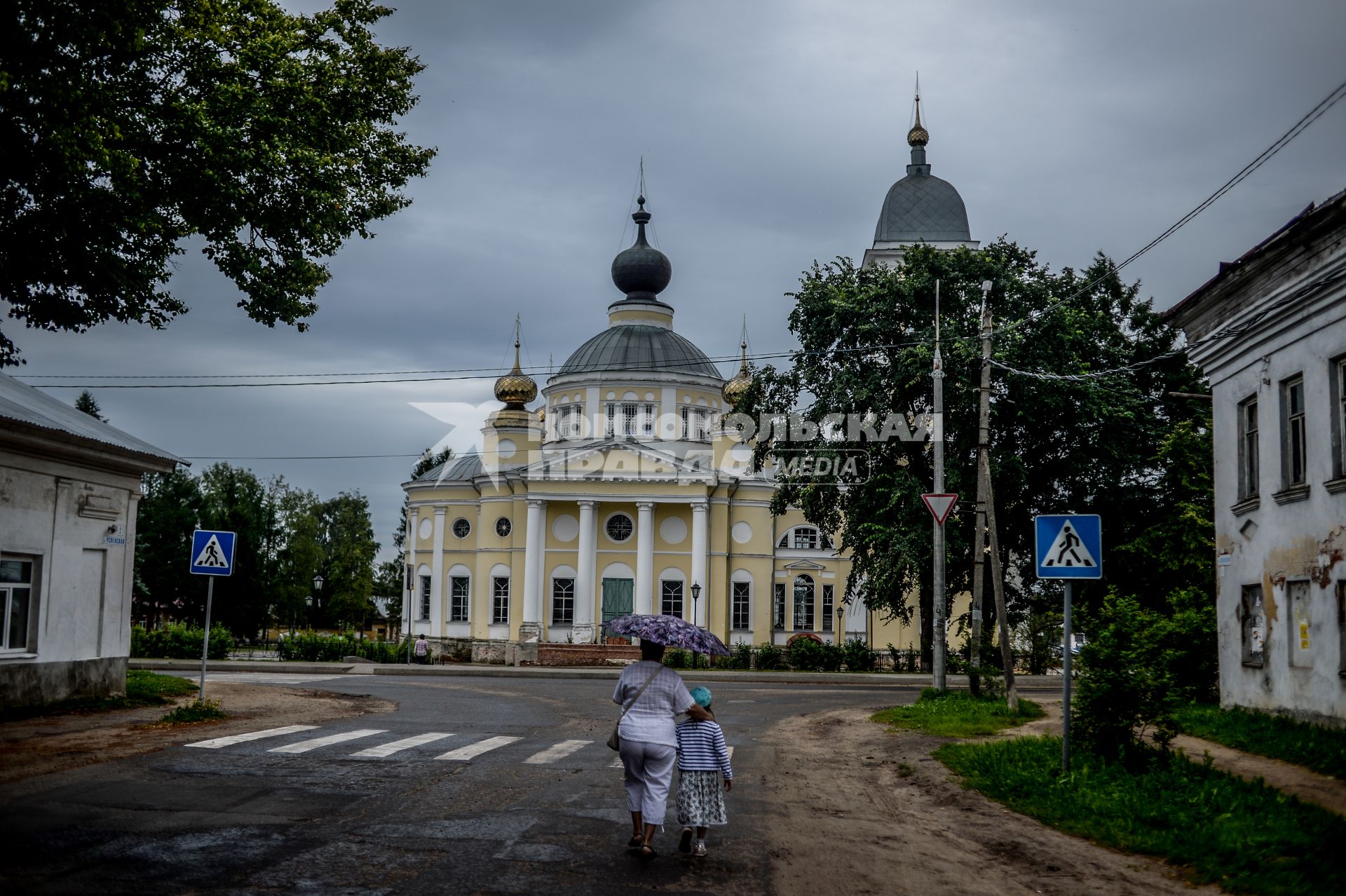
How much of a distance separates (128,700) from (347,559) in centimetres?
5513

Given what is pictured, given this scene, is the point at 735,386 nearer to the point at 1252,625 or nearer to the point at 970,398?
the point at 970,398

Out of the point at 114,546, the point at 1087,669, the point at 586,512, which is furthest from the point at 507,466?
the point at 1087,669

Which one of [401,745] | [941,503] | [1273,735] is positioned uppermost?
[941,503]

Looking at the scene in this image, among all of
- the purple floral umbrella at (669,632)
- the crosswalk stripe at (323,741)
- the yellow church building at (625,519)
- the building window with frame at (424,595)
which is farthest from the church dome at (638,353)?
the purple floral umbrella at (669,632)

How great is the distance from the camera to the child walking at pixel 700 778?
8758mm

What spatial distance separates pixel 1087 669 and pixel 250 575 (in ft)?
171

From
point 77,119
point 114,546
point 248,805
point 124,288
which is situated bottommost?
point 248,805

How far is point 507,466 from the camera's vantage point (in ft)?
192

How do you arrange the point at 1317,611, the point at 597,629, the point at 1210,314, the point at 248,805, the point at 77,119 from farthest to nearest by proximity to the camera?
the point at 597,629
the point at 1210,314
the point at 1317,611
the point at 77,119
the point at 248,805

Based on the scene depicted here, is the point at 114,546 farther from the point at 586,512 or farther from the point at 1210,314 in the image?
the point at 586,512

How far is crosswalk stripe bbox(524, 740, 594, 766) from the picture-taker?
13859 mm

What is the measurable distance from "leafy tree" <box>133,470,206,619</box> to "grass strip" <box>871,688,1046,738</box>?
1721 inches

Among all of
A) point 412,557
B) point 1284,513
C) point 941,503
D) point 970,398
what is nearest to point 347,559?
point 412,557

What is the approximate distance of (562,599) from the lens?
55281mm
